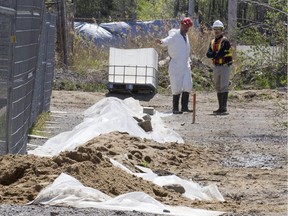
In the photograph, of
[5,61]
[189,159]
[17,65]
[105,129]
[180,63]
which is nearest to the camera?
[5,61]

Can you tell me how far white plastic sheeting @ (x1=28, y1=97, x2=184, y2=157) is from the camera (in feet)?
42.1

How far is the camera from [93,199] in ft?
25.4

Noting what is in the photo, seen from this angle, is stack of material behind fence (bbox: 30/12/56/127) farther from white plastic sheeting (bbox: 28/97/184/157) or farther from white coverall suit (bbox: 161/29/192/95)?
white coverall suit (bbox: 161/29/192/95)

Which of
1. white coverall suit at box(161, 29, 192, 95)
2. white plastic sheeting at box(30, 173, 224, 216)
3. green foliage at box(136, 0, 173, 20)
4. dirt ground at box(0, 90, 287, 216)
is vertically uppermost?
green foliage at box(136, 0, 173, 20)

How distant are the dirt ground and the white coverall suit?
760 mm

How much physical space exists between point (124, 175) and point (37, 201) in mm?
1701

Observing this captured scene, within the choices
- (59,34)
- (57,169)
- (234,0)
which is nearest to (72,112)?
(59,34)

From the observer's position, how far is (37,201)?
24.9ft

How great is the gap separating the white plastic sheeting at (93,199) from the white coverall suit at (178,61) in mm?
12000

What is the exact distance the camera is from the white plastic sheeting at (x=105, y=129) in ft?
42.1

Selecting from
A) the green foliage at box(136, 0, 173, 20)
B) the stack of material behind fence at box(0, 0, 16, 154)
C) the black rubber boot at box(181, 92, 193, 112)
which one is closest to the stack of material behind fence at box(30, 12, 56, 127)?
the black rubber boot at box(181, 92, 193, 112)

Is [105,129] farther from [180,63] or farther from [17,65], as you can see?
[180,63]

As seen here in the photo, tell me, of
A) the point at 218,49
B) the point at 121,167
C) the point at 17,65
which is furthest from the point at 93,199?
the point at 218,49

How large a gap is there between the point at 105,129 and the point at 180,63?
6178 millimetres
